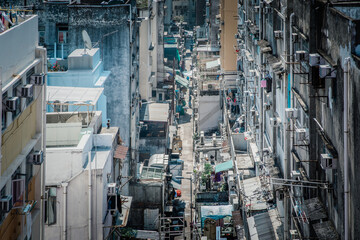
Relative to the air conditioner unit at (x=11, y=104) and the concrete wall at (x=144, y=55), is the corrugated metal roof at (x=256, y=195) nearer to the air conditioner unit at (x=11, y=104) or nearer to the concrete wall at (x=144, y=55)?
the air conditioner unit at (x=11, y=104)

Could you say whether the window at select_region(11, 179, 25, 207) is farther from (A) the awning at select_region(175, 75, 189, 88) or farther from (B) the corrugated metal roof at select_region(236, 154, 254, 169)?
(A) the awning at select_region(175, 75, 189, 88)

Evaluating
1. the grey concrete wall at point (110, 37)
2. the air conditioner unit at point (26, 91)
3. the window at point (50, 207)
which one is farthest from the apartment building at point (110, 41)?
the air conditioner unit at point (26, 91)

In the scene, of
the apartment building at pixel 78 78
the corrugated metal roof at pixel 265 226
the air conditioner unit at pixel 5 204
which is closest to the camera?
the air conditioner unit at pixel 5 204

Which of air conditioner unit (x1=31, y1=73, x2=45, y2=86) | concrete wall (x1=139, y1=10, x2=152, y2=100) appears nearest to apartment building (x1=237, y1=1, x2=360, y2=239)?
air conditioner unit (x1=31, y1=73, x2=45, y2=86)

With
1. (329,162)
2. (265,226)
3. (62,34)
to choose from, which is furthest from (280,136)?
(62,34)

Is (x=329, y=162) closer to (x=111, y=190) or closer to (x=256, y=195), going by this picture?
(x=111, y=190)

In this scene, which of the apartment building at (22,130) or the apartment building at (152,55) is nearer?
the apartment building at (22,130)
